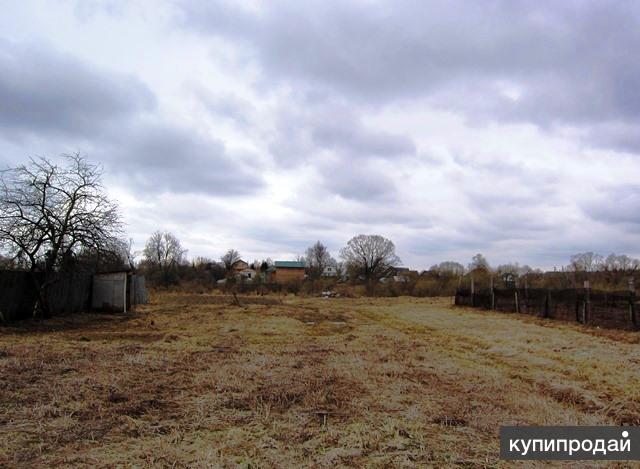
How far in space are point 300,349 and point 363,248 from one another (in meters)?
68.8

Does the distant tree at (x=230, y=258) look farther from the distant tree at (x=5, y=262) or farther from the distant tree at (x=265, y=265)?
the distant tree at (x=5, y=262)

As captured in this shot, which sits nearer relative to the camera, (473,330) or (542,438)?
(542,438)

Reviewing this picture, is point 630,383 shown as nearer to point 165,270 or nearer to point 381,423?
point 381,423

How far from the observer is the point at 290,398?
20.2 ft

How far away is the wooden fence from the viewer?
1453 cm

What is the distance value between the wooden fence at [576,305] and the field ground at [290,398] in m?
2.48

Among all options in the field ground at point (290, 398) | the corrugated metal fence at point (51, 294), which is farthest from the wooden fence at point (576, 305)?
the corrugated metal fence at point (51, 294)

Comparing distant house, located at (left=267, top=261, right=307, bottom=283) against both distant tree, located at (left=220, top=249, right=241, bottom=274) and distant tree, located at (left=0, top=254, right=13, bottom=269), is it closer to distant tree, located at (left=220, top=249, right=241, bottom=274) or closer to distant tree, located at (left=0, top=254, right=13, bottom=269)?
distant tree, located at (left=220, top=249, right=241, bottom=274)

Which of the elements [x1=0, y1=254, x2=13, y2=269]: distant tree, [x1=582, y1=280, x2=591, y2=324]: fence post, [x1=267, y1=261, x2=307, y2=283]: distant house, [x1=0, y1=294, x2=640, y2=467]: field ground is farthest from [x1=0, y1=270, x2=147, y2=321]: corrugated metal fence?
[x1=267, y1=261, x2=307, y2=283]: distant house

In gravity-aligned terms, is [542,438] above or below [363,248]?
below

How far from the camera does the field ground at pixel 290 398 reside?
4281mm

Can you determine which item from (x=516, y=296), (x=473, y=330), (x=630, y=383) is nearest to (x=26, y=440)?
(x=630, y=383)

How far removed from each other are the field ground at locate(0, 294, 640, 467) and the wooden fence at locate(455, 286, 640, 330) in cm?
248

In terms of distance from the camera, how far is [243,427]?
497cm
